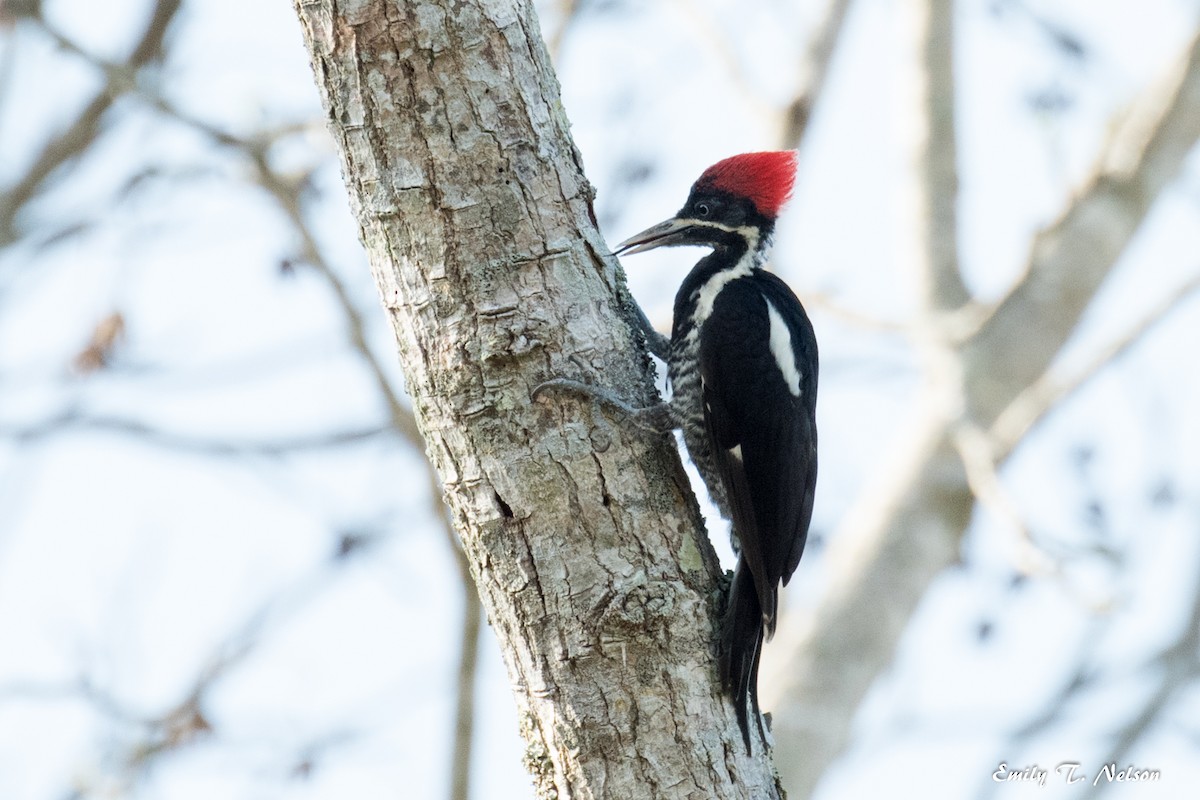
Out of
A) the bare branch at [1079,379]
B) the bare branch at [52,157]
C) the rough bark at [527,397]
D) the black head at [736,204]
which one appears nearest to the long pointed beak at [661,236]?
the black head at [736,204]

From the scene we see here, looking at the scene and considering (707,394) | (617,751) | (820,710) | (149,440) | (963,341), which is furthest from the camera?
(963,341)

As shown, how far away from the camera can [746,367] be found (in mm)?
2979

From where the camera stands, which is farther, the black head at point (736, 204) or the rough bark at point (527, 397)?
the black head at point (736, 204)

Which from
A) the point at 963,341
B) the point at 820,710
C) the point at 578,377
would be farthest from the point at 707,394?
the point at 963,341

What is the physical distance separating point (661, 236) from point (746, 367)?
0.57 metres

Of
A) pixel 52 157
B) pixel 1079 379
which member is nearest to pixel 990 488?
pixel 1079 379

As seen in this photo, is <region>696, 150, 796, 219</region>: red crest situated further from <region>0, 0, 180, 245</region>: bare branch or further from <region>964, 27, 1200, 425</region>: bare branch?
<region>0, 0, 180, 245</region>: bare branch

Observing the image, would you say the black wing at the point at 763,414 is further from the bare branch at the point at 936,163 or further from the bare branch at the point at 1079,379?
the bare branch at the point at 936,163

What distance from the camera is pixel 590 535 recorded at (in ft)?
7.06

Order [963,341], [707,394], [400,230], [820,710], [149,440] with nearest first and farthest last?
[400,230], [707,394], [149,440], [820,710], [963,341]

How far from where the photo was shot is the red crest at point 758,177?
3352 millimetres

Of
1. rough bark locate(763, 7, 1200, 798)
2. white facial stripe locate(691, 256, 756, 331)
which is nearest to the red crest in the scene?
white facial stripe locate(691, 256, 756, 331)

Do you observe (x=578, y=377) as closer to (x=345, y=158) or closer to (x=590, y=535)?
(x=590, y=535)

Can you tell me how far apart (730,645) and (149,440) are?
94.4 inches
